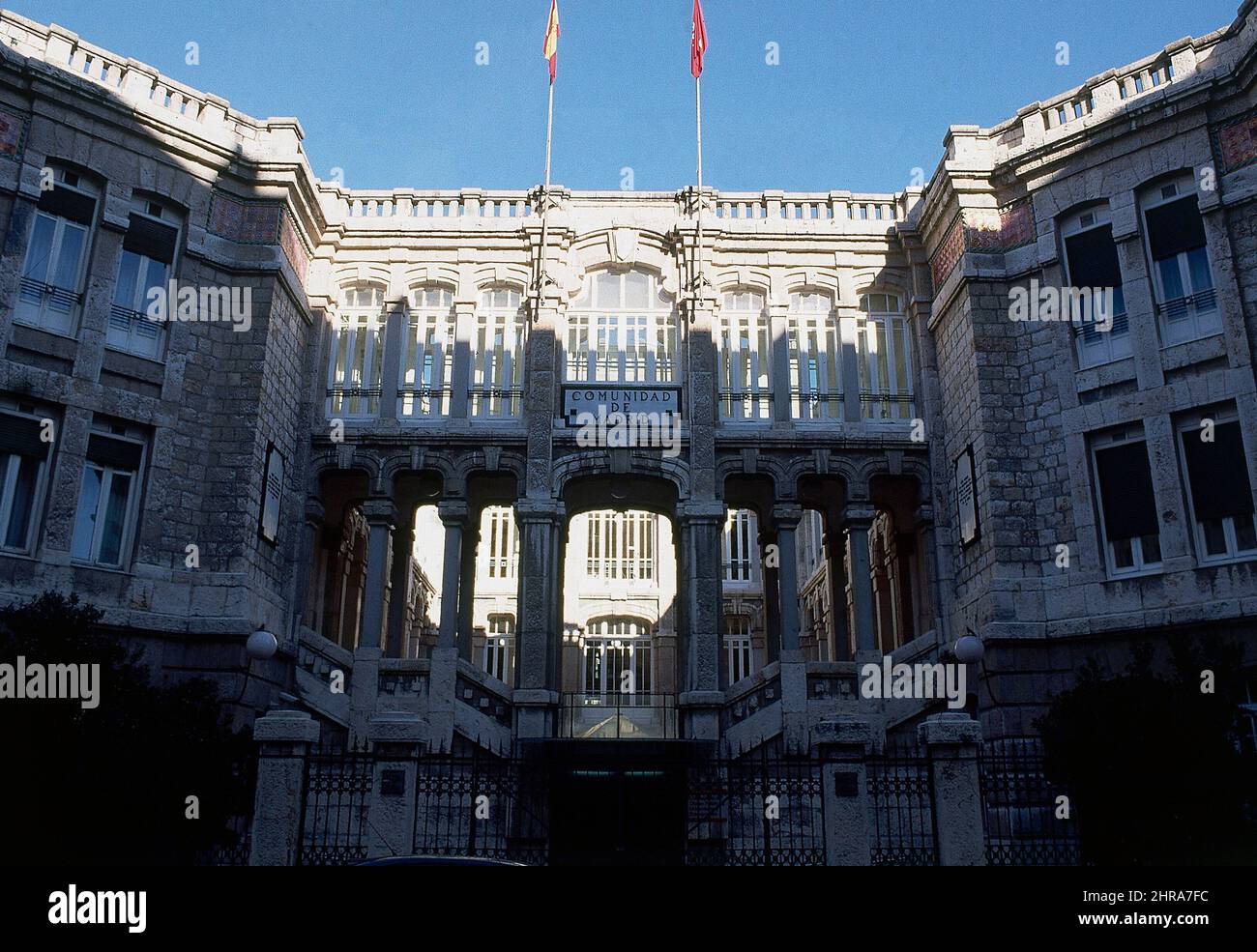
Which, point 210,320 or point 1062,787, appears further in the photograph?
point 210,320

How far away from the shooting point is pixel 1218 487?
17.1 m

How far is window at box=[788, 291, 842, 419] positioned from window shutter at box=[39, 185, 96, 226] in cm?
1463

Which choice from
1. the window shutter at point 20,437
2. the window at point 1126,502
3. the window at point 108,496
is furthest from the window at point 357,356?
the window at point 1126,502

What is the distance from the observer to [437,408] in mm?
23484

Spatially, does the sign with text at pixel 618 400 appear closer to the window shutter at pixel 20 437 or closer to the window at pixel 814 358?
the window at pixel 814 358

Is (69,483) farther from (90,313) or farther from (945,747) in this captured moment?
(945,747)

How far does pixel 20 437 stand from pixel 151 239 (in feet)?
14.9

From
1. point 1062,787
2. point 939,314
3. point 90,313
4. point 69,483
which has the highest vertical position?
point 939,314

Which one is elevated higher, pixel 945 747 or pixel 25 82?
pixel 25 82

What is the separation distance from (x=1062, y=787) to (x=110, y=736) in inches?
505

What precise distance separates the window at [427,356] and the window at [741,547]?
18831 millimetres

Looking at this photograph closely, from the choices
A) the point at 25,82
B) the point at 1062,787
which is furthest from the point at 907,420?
the point at 25,82
